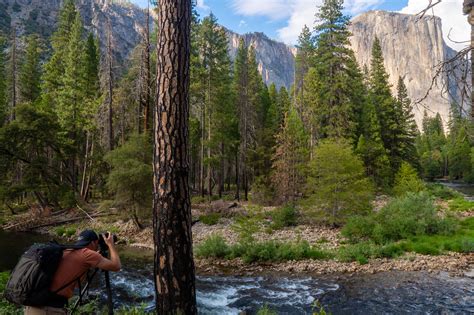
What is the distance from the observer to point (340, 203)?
17.1m

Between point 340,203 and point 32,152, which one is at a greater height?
Result: point 32,152

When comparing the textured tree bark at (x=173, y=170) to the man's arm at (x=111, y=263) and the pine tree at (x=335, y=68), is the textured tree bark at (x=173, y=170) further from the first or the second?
the pine tree at (x=335, y=68)

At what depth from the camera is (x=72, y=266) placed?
3072 millimetres

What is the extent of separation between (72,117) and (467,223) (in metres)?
25.7

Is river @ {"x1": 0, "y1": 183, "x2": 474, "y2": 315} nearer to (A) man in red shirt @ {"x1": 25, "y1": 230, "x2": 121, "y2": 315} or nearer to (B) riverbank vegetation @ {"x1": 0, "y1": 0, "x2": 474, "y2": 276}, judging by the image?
(B) riverbank vegetation @ {"x1": 0, "y1": 0, "x2": 474, "y2": 276}

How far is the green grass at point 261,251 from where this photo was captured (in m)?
12.6

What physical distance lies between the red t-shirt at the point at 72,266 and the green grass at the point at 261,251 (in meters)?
9.91

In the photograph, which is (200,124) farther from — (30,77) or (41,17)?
(41,17)

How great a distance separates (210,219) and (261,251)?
6494 millimetres

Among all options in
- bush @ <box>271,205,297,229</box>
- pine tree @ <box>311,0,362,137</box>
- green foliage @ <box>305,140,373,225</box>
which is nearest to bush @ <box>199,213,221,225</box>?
bush @ <box>271,205,297,229</box>

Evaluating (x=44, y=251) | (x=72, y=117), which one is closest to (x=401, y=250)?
(x=44, y=251)

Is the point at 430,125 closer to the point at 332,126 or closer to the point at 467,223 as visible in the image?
the point at 332,126

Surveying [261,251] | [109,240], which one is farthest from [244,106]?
[109,240]

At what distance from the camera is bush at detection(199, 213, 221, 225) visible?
60.7ft
